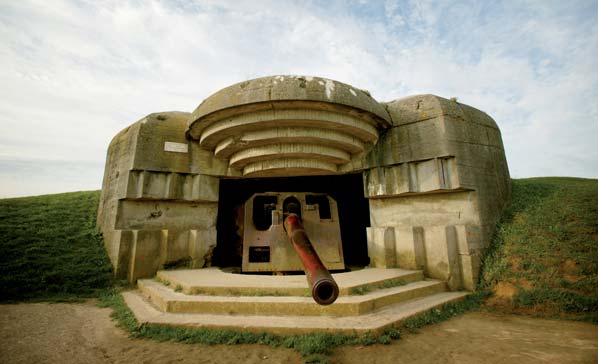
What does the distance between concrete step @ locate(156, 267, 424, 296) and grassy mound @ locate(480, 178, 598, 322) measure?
127 centimetres

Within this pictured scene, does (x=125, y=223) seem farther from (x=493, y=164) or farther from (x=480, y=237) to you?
(x=493, y=164)

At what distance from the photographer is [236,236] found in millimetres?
6820

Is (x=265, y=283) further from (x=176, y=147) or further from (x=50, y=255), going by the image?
(x=50, y=255)

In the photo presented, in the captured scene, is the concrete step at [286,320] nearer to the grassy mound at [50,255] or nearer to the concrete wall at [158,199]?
the concrete wall at [158,199]

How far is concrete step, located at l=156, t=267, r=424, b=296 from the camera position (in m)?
3.43

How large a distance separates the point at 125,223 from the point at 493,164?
6.97 meters

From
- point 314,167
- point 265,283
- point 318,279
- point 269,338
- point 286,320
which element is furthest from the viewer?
point 314,167

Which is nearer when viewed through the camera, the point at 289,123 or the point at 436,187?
the point at 289,123

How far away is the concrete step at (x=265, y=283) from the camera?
3.43 meters

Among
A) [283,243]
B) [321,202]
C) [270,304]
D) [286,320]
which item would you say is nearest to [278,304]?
[270,304]

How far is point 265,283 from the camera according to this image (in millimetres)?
3633

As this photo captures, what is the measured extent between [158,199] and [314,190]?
158 inches

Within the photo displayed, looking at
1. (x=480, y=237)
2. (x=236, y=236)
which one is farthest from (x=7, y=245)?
(x=480, y=237)

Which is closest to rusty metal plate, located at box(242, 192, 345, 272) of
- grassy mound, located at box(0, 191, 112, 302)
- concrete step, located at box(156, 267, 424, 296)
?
concrete step, located at box(156, 267, 424, 296)
